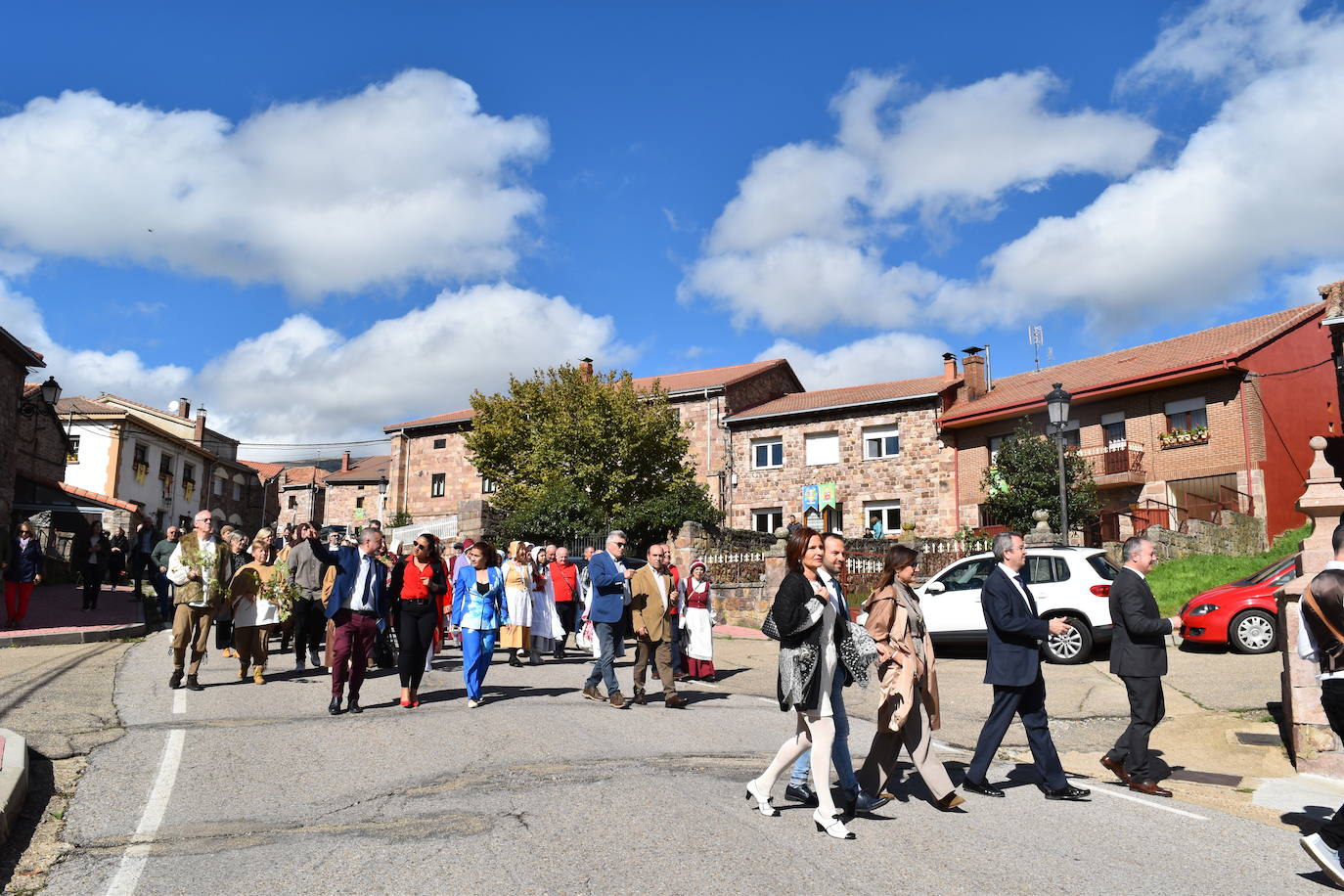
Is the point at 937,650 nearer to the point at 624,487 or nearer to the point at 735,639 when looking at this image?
the point at 735,639

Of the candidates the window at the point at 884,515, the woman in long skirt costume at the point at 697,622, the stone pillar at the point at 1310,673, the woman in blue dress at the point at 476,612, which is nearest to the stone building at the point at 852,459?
the window at the point at 884,515

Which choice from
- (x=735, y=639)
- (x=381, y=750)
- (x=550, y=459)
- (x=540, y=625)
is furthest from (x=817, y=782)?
(x=550, y=459)

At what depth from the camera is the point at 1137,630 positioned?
20.8 ft

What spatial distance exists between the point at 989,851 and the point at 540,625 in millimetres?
9612

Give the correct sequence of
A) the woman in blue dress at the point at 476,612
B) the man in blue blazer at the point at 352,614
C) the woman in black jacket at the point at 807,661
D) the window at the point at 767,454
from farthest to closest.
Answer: the window at the point at 767,454, the woman in blue dress at the point at 476,612, the man in blue blazer at the point at 352,614, the woman in black jacket at the point at 807,661

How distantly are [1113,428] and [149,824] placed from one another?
29.4m

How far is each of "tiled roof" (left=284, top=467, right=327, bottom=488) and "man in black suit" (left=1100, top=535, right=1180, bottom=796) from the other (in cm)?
6511

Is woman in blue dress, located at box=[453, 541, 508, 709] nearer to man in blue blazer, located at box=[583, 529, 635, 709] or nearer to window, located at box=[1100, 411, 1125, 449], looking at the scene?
man in blue blazer, located at box=[583, 529, 635, 709]

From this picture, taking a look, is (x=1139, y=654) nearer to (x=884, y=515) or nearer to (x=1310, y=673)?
(x=1310, y=673)

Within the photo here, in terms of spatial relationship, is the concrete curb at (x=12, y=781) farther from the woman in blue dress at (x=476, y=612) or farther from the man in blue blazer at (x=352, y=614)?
the woman in blue dress at (x=476, y=612)

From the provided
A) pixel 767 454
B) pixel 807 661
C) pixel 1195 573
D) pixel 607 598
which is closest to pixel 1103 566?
pixel 607 598

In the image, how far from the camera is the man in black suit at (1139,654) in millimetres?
6316

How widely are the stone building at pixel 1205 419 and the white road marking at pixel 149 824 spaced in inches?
944

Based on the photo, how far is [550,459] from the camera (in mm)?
32656
